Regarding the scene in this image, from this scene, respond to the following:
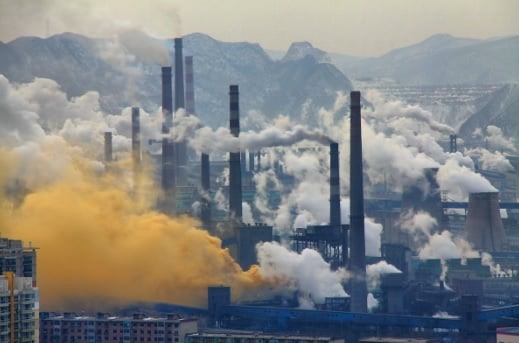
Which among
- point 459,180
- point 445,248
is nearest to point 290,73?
point 459,180

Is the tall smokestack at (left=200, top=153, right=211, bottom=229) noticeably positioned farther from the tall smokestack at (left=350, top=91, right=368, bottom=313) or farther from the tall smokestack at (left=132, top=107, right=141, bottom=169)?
the tall smokestack at (left=350, top=91, right=368, bottom=313)

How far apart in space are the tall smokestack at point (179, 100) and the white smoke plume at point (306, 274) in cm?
1655

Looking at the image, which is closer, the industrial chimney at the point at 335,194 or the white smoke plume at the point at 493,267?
the industrial chimney at the point at 335,194

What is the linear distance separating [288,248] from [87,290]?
25.4 feet

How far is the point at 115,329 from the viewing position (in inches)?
1391

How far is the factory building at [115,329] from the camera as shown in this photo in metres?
34.6

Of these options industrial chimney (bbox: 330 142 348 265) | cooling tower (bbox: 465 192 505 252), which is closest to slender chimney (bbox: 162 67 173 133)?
industrial chimney (bbox: 330 142 348 265)

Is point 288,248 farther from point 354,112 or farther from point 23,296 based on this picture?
point 23,296

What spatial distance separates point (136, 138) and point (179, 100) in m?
9.30

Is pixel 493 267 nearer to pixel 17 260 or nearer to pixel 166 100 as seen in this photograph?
A: pixel 166 100

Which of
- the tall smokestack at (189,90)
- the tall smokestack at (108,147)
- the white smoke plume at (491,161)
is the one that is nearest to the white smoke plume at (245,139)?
the tall smokestack at (108,147)

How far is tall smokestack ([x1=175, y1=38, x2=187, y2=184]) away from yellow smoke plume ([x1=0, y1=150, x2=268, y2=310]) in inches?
597

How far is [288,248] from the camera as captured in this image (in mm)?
49188

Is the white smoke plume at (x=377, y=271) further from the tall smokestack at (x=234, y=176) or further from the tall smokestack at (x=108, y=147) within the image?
the tall smokestack at (x=108, y=147)
